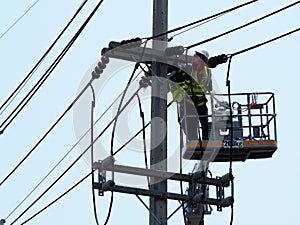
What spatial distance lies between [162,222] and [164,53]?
7.68ft

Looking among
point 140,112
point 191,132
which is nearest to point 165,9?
point 140,112

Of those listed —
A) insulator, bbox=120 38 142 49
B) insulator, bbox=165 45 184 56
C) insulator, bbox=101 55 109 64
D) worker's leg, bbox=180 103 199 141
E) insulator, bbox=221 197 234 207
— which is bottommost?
insulator, bbox=221 197 234 207

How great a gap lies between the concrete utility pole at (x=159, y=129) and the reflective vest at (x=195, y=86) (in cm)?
60

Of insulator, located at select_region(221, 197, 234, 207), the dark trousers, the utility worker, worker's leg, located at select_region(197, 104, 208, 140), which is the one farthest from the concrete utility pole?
worker's leg, located at select_region(197, 104, 208, 140)

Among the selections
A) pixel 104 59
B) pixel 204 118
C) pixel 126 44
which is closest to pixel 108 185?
pixel 104 59

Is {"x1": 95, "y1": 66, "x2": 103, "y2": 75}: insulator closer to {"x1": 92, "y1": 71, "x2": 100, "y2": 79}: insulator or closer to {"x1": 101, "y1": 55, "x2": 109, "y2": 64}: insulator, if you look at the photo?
{"x1": 92, "y1": 71, "x2": 100, "y2": 79}: insulator

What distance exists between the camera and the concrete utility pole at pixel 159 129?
10383mm

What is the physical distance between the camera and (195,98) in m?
12.9

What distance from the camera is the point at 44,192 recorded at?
12.9m

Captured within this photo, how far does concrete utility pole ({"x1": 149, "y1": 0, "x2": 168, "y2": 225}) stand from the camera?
10.4m

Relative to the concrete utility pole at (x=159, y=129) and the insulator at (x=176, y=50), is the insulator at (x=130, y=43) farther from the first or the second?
the insulator at (x=176, y=50)

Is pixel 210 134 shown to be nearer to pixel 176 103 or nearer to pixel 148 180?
pixel 176 103

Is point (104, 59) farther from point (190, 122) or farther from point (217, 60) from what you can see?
point (190, 122)

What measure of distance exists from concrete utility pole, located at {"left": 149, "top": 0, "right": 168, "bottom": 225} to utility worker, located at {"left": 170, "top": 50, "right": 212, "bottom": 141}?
104 centimetres
